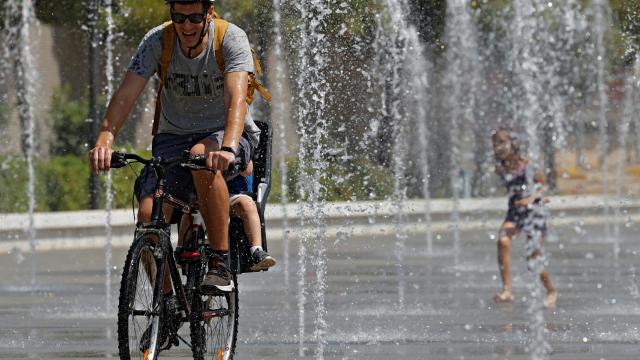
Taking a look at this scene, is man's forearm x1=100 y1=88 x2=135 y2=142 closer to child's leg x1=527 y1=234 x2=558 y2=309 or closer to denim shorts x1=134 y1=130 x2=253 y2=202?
denim shorts x1=134 y1=130 x2=253 y2=202

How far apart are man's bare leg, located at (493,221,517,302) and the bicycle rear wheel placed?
5806mm

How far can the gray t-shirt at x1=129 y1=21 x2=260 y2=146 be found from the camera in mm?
7707

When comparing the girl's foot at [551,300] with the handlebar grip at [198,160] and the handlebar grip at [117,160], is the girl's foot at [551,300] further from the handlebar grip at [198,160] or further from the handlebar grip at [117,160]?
the handlebar grip at [117,160]

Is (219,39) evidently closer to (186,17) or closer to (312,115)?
(186,17)

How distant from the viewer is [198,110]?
25.9 ft

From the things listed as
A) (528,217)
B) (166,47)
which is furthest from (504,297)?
(166,47)

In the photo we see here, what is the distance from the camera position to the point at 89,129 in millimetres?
31109

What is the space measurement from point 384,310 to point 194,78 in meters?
4.62

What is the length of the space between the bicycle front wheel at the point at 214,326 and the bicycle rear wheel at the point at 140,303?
31 centimetres

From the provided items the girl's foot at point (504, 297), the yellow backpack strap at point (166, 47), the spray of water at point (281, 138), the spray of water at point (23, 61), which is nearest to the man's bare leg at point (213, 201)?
the yellow backpack strap at point (166, 47)

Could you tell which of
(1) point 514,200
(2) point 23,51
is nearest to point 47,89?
(2) point 23,51

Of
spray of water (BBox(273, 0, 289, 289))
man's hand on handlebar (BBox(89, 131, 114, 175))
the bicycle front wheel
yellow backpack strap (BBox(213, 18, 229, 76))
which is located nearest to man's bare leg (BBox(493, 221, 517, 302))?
spray of water (BBox(273, 0, 289, 289))

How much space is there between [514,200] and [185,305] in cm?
597

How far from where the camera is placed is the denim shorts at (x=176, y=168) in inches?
300
